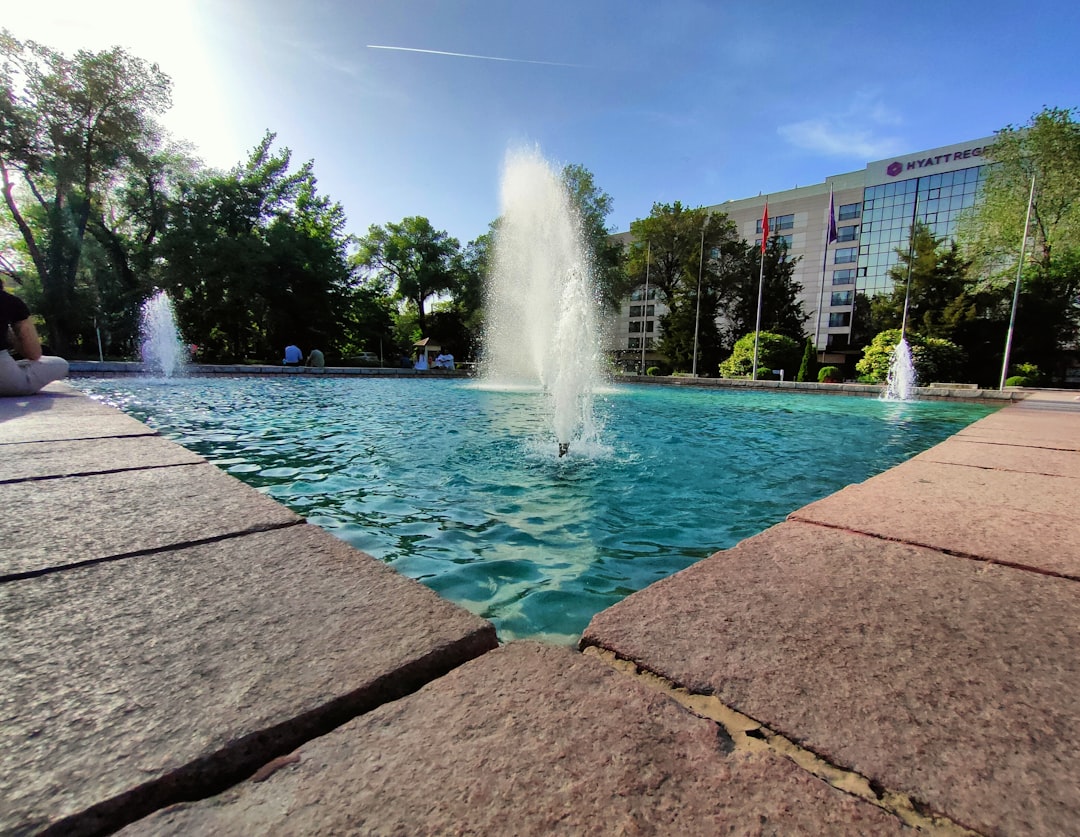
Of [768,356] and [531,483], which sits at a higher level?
[768,356]

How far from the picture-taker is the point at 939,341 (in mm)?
21078

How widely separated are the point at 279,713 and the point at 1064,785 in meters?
1.32

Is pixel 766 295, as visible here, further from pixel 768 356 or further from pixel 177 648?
pixel 177 648

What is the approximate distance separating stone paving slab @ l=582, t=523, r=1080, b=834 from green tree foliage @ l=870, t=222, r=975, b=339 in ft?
93.6

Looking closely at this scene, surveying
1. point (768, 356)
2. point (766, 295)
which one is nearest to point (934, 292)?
point (768, 356)

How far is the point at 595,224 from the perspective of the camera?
34.7 m

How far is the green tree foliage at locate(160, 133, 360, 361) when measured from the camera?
965 inches

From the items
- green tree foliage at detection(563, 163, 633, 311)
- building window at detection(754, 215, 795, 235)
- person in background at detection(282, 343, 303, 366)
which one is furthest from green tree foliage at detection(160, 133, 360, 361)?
building window at detection(754, 215, 795, 235)

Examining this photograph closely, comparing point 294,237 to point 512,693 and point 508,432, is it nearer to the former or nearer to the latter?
point 508,432

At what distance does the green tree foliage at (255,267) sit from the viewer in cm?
2452

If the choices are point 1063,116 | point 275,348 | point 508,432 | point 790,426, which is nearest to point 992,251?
point 1063,116

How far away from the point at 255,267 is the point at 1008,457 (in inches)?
1127

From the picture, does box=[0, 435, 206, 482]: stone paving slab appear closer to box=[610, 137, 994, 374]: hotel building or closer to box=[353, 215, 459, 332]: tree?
box=[353, 215, 459, 332]: tree

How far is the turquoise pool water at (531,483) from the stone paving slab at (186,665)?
91 cm
